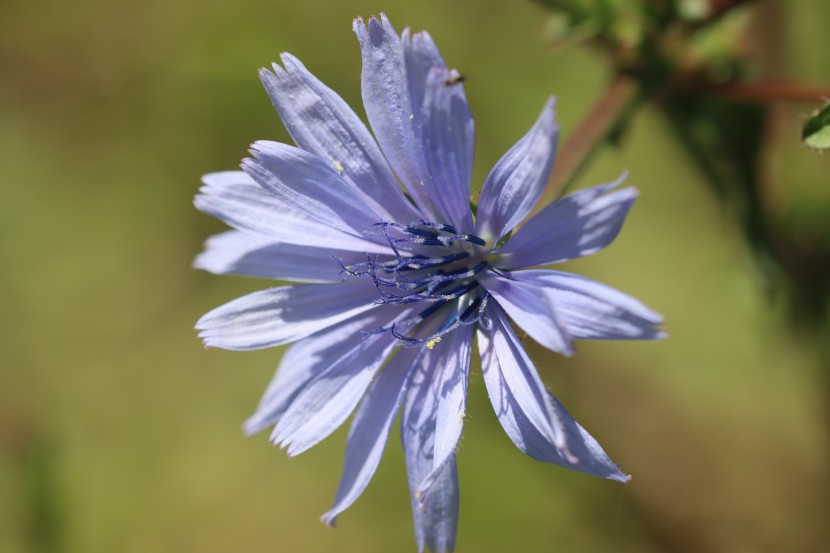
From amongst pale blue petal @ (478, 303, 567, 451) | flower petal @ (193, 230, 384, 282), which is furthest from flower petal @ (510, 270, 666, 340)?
flower petal @ (193, 230, 384, 282)

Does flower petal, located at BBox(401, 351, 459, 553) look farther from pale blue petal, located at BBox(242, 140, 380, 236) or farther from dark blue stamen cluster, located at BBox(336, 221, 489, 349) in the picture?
pale blue petal, located at BBox(242, 140, 380, 236)

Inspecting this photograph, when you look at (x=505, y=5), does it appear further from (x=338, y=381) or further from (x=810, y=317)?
(x=338, y=381)

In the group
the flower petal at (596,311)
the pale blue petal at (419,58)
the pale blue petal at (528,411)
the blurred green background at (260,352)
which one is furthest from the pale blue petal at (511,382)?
the blurred green background at (260,352)

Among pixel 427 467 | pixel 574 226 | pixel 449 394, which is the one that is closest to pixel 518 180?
pixel 574 226

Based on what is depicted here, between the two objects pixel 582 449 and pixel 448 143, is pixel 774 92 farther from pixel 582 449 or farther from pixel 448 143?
pixel 582 449

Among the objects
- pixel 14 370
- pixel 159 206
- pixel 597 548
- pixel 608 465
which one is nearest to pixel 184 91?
pixel 159 206

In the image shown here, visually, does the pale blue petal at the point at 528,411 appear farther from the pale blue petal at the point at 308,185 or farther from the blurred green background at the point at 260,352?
the blurred green background at the point at 260,352
